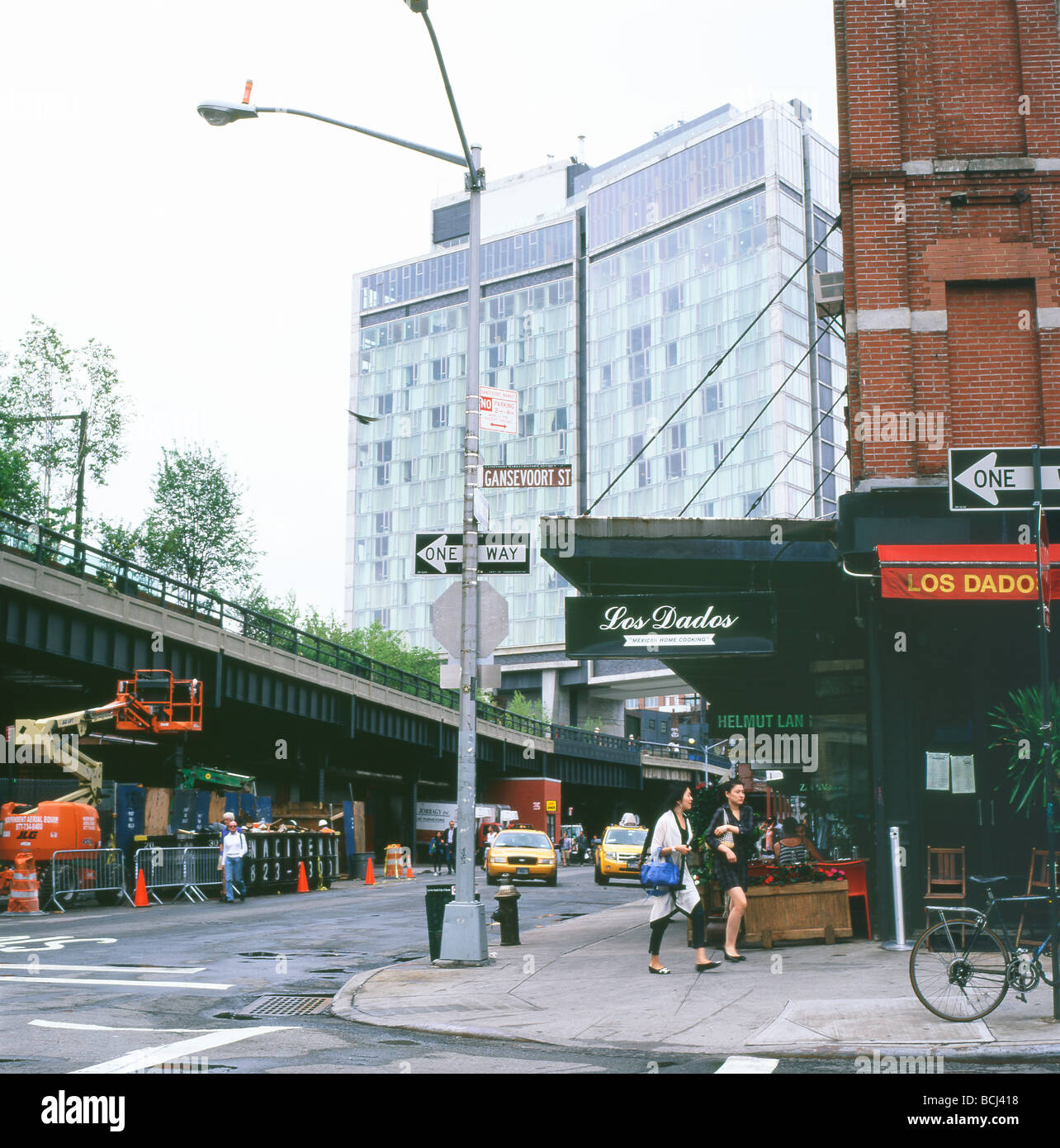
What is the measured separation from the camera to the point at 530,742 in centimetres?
6425

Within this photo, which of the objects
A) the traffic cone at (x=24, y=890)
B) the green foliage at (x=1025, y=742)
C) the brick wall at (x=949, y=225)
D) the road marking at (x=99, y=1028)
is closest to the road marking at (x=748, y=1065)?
the road marking at (x=99, y=1028)

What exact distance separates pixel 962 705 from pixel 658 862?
4733 mm

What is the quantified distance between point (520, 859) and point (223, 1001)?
76.2 ft

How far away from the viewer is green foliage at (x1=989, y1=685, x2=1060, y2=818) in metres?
13.5

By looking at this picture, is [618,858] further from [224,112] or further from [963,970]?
[963,970]

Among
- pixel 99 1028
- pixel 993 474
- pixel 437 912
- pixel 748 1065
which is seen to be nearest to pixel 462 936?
pixel 437 912

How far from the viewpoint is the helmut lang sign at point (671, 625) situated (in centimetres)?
1538

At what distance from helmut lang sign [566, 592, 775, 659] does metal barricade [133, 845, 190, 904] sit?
1534 centimetres

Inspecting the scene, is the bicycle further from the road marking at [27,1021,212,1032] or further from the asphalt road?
the road marking at [27,1021,212,1032]

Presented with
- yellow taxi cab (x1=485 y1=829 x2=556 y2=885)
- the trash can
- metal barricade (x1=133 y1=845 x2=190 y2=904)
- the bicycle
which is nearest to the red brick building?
the trash can

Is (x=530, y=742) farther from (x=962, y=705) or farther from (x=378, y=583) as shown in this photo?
(x=378, y=583)

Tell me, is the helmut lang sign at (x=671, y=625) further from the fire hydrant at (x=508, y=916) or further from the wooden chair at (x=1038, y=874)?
the wooden chair at (x=1038, y=874)
